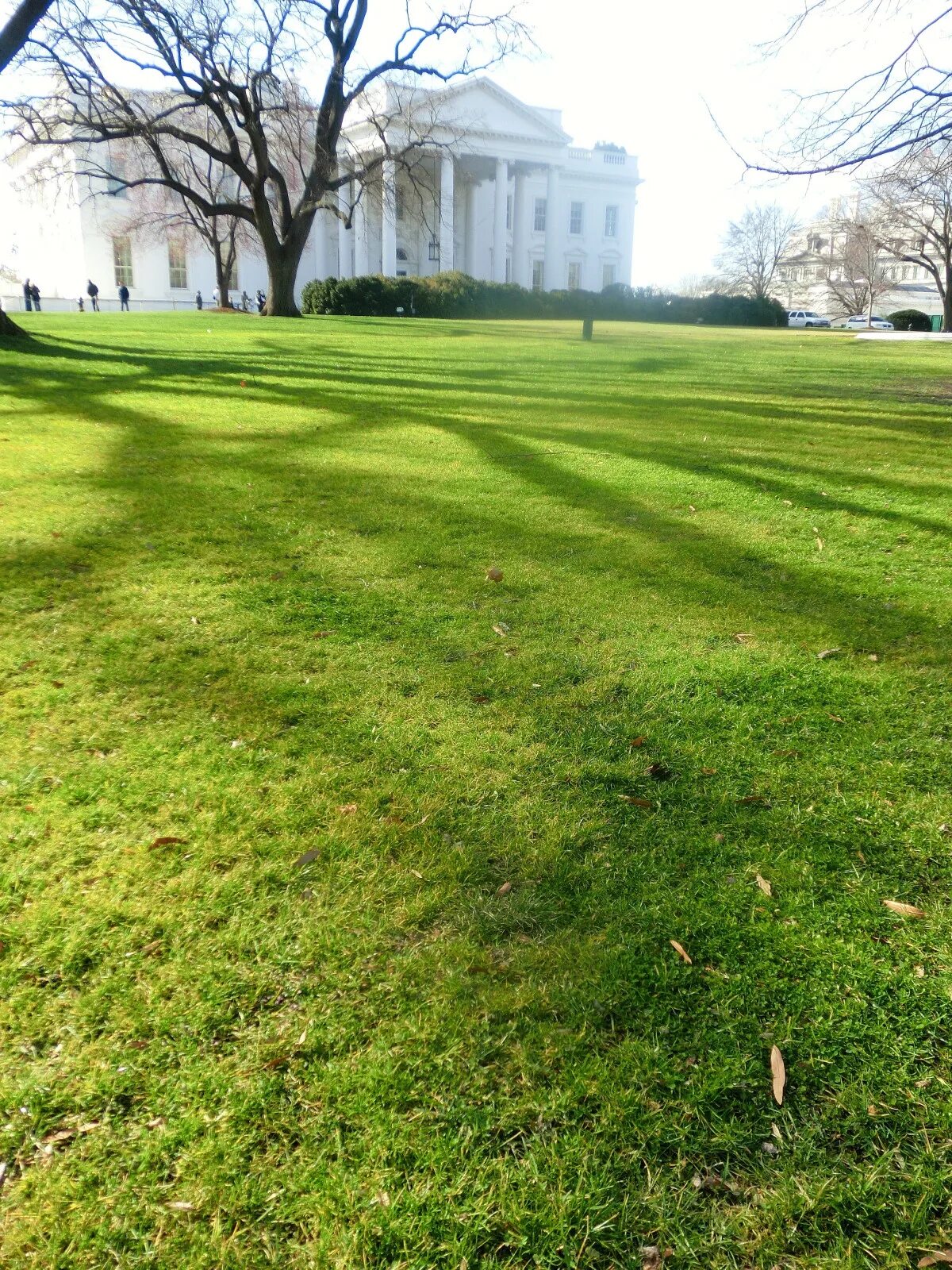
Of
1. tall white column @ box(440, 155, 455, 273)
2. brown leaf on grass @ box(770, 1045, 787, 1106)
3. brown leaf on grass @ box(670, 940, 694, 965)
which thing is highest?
tall white column @ box(440, 155, 455, 273)

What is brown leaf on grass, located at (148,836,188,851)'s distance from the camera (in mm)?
2695

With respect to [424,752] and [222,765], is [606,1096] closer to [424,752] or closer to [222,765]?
[424,752]

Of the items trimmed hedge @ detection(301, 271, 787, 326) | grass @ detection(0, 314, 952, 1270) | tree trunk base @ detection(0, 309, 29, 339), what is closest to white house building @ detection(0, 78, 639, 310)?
trimmed hedge @ detection(301, 271, 787, 326)

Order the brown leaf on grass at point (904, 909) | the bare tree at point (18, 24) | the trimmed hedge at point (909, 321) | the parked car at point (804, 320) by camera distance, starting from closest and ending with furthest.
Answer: the brown leaf on grass at point (904, 909)
the bare tree at point (18, 24)
the trimmed hedge at point (909, 321)
the parked car at point (804, 320)

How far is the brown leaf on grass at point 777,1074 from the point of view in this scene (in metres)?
1.98

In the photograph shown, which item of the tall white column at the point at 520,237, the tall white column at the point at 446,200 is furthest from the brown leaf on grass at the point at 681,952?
the tall white column at the point at 520,237

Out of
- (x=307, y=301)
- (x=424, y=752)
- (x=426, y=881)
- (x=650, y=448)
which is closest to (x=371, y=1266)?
(x=426, y=881)

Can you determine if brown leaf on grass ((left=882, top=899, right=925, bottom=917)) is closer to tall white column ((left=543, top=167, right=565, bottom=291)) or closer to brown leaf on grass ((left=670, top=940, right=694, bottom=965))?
brown leaf on grass ((left=670, top=940, right=694, bottom=965))

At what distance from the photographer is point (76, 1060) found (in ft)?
6.55

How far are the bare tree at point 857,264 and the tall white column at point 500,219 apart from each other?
67.9 feet

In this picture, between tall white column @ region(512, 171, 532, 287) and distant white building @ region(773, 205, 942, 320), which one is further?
distant white building @ region(773, 205, 942, 320)

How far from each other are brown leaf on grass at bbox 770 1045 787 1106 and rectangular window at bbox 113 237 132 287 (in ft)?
199

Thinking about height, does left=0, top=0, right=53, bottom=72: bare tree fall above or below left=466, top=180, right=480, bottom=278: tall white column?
below

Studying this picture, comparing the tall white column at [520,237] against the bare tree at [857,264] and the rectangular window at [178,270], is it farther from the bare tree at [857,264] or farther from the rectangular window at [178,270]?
the rectangular window at [178,270]
